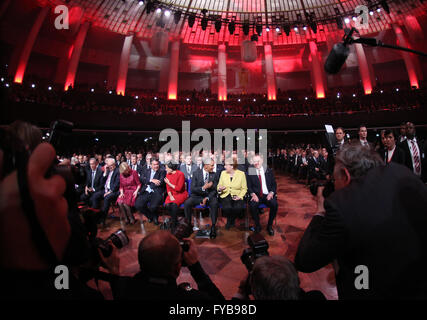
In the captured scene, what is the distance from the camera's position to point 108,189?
15.0 feet

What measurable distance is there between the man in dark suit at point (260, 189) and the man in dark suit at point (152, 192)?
1.84m

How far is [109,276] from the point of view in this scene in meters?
1.11

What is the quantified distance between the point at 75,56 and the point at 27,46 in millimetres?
2433

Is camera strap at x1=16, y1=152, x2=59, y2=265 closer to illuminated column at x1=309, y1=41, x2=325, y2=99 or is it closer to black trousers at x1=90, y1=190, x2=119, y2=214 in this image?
black trousers at x1=90, y1=190, x2=119, y2=214

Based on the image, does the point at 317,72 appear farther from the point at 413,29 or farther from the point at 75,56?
the point at 75,56

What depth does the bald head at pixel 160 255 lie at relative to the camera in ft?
3.22

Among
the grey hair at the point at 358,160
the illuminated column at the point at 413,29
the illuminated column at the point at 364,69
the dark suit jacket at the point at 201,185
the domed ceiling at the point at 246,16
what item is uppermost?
the domed ceiling at the point at 246,16

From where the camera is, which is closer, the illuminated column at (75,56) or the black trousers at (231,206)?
the black trousers at (231,206)

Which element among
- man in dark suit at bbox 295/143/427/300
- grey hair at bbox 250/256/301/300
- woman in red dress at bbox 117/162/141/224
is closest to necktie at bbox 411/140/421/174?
man in dark suit at bbox 295/143/427/300

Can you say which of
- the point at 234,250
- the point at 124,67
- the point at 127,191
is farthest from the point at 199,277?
the point at 124,67

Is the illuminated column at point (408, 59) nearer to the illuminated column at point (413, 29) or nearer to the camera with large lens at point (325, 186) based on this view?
the illuminated column at point (413, 29)

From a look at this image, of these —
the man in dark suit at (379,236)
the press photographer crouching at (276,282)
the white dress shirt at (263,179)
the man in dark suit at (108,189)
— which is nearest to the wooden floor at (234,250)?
the man in dark suit at (108,189)

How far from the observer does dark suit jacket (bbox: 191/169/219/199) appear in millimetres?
4039
